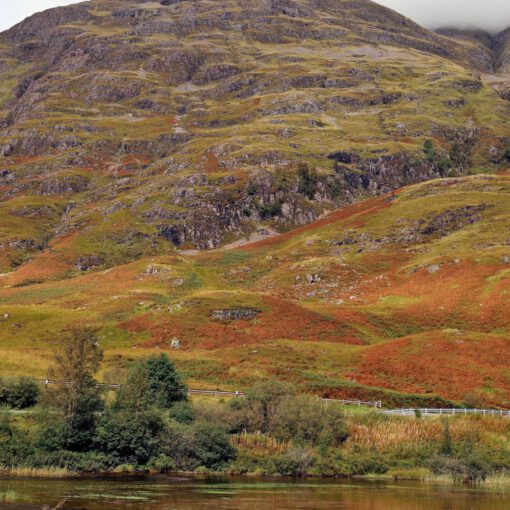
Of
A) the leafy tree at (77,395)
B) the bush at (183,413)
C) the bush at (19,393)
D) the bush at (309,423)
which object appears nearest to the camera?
the leafy tree at (77,395)

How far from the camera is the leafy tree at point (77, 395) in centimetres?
6438

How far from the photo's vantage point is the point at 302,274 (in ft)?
558

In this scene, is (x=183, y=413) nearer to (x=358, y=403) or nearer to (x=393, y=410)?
(x=358, y=403)

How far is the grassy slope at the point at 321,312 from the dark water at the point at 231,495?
28.5m

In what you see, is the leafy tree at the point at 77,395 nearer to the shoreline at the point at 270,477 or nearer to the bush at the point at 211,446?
the shoreline at the point at 270,477

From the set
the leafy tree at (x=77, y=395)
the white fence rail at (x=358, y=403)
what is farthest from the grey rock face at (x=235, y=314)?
the leafy tree at (x=77, y=395)

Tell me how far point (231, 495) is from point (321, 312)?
80.2m

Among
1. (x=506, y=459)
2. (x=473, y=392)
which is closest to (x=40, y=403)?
(x=506, y=459)

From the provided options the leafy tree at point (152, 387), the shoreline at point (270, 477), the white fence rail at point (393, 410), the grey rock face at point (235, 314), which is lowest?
the shoreline at point (270, 477)

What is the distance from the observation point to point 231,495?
53.1m

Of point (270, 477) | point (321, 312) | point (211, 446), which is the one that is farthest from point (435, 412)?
point (321, 312)

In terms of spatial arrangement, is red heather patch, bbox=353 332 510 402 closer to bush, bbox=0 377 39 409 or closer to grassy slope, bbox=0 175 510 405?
grassy slope, bbox=0 175 510 405

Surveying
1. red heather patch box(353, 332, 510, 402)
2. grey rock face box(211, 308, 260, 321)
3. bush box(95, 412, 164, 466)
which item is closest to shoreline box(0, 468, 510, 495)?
bush box(95, 412, 164, 466)

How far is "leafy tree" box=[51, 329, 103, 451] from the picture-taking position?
6438cm
